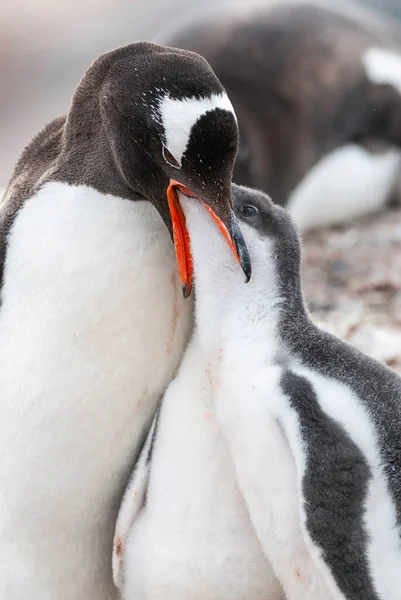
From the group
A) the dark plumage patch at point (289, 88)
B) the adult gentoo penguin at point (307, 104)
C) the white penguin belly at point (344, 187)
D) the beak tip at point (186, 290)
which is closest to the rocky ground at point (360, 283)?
the white penguin belly at point (344, 187)

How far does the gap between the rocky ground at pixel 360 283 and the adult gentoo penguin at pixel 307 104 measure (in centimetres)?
30

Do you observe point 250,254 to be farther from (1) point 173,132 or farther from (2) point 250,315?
(1) point 173,132

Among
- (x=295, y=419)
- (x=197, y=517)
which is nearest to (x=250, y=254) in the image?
(x=295, y=419)

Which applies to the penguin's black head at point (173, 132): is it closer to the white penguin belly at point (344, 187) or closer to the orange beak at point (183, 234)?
the orange beak at point (183, 234)

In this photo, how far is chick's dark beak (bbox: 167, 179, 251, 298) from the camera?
6.71ft

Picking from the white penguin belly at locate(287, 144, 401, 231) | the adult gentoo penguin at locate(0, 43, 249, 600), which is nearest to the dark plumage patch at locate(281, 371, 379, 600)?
the adult gentoo penguin at locate(0, 43, 249, 600)

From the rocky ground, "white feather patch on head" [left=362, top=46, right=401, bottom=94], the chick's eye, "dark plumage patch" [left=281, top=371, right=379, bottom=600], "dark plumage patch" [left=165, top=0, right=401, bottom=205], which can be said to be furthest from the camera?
"white feather patch on head" [left=362, top=46, right=401, bottom=94]

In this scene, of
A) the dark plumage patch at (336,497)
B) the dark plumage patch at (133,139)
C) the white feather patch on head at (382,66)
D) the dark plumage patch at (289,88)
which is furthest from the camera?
the white feather patch on head at (382,66)

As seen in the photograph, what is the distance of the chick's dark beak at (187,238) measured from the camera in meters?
2.04

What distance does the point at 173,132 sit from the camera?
6.45 ft

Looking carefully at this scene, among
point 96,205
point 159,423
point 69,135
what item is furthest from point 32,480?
point 69,135

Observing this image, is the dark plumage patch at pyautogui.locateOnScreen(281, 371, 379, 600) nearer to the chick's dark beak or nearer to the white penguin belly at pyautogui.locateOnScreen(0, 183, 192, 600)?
the chick's dark beak

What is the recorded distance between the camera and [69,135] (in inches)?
89.7

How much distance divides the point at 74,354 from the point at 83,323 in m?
0.07
